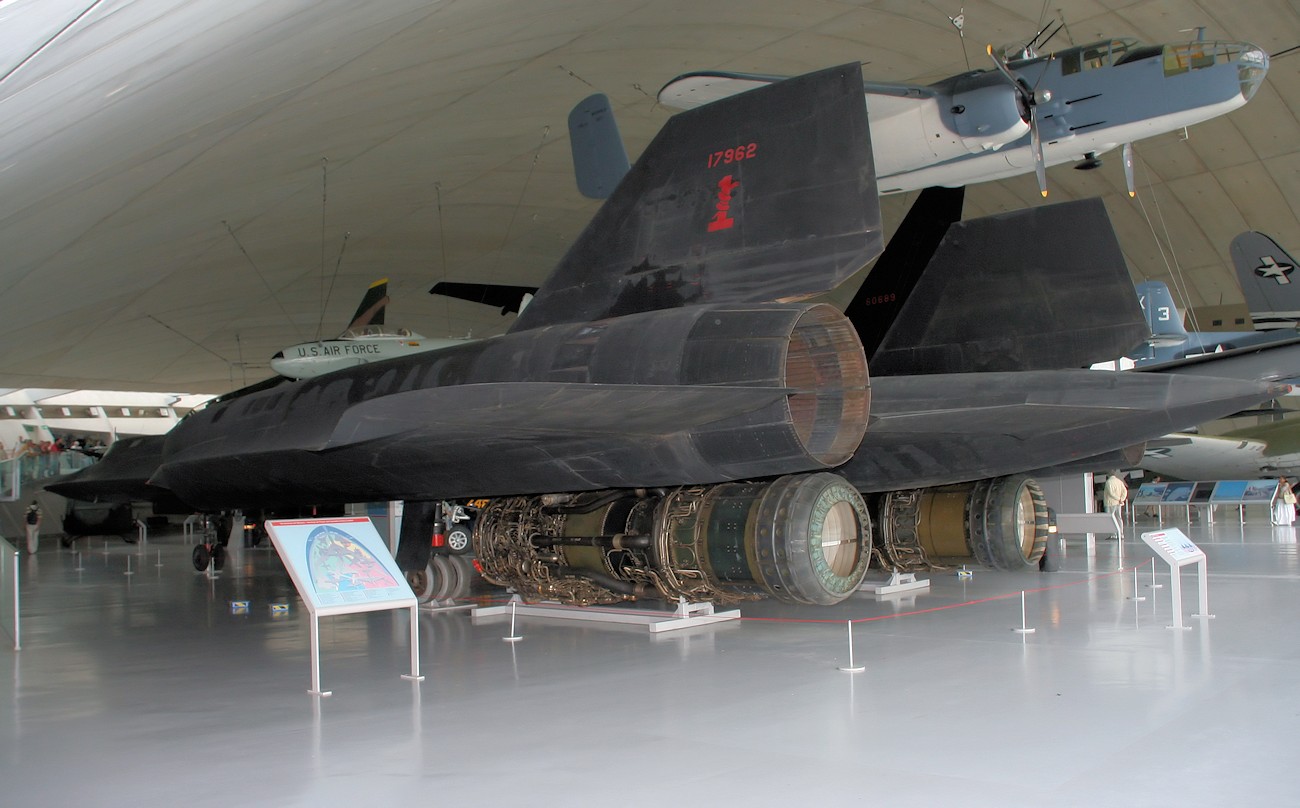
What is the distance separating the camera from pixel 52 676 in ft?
19.2

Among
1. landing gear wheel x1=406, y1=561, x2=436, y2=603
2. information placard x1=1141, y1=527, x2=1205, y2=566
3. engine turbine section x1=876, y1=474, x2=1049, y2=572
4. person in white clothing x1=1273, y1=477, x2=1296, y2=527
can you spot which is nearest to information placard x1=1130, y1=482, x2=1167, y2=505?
person in white clothing x1=1273, y1=477, x2=1296, y2=527

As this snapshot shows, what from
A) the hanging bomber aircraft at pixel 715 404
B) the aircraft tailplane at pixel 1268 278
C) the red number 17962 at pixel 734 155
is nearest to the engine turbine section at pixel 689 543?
the hanging bomber aircraft at pixel 715 404

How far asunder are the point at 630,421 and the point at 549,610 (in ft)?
10.6

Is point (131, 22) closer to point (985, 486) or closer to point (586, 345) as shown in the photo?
point (586, 345)

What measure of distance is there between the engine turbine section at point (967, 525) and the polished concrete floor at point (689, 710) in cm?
53

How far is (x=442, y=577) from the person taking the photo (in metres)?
8.85

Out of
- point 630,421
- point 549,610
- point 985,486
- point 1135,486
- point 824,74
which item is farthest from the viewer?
point 1135,486

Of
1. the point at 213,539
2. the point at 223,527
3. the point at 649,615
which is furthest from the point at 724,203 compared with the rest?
the point at 213,539

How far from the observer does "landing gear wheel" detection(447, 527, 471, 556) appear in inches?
340

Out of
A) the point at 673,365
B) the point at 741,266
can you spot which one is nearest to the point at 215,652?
the point at 673,365

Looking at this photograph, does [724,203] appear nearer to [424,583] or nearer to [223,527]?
[424,583]

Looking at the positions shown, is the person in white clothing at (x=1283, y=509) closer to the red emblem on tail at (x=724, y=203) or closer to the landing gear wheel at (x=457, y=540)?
the landing gear wheel at (x=457, y=540)

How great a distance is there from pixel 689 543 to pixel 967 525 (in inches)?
130

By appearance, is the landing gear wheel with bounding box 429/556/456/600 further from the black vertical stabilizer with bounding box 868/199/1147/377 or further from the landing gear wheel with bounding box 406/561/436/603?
the black vertical stabilizer with bounding box 868/199/1147/377
